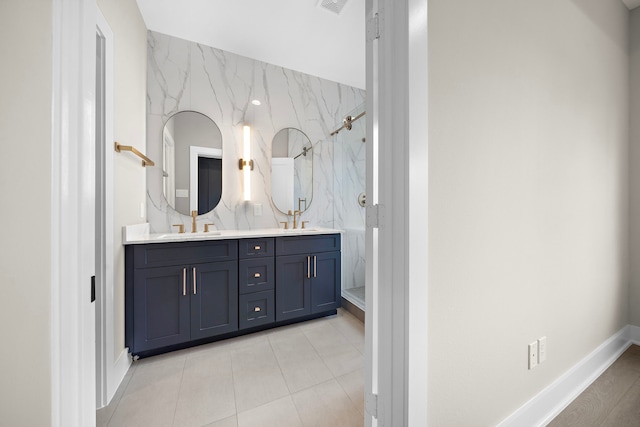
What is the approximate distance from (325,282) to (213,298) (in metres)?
1.06

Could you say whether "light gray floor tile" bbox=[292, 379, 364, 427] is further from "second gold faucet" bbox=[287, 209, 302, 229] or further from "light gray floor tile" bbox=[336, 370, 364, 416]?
"second gold faucet" bbox=[287, 209, 302, 229]

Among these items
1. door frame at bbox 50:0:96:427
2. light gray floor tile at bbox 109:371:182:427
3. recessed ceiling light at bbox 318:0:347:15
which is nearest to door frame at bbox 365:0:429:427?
door frame at bbox 50:0:96:427

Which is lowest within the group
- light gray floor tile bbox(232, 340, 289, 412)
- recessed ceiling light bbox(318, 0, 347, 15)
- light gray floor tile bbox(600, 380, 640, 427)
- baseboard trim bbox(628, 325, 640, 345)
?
light gray floor tile bbox(232, 340, 289, 412)

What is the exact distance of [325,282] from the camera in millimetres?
2619

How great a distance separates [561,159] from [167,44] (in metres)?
3.24

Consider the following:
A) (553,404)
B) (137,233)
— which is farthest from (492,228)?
(137,233)

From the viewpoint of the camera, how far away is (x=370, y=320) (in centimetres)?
94

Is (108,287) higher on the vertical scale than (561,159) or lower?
lower

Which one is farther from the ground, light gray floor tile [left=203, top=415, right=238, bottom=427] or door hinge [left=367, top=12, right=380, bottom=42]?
door hinge [left=367, top=12, right=380, bottom=42]

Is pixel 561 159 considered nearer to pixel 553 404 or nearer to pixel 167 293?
pixel 553 404

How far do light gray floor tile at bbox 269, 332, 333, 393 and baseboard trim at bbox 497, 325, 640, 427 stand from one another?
105 cm

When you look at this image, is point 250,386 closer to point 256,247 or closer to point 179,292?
point 179,292

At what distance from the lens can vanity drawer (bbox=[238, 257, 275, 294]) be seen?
2.23 metres

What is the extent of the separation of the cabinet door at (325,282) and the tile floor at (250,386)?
36 cm
